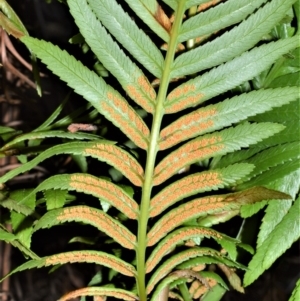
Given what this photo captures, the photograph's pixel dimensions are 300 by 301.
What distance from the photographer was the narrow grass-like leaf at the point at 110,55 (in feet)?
1.57

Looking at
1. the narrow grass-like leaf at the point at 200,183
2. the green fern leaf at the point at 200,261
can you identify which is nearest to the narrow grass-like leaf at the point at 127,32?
the narrow grass-like leaf at the point at 200,183

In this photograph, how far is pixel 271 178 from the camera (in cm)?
56

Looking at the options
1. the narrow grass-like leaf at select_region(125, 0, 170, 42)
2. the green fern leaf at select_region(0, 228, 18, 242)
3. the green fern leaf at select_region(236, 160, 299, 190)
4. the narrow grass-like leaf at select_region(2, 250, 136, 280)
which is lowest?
the narrow grass-like leaf at select_region(2, 250, 136, 280)

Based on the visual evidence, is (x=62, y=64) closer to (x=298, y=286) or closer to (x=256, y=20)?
(x=256, y=20)

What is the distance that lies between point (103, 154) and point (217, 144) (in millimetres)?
114

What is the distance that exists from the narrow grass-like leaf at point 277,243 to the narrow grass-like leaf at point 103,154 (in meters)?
0.16

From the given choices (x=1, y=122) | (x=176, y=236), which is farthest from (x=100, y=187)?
(x=1, y=122)

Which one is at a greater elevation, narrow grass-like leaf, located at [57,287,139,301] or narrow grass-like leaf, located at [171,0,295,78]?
narrow grass-like leaf, located at [171,0,295,78]

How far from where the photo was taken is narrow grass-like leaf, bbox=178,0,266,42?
490mm

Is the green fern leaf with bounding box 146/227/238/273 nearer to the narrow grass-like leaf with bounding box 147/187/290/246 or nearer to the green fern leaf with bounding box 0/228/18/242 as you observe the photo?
the narrow grass-like leaf with bounding box 147/187/290/246

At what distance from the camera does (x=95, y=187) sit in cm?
51

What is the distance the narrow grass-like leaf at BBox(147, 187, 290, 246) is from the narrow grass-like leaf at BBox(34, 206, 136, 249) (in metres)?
0.03

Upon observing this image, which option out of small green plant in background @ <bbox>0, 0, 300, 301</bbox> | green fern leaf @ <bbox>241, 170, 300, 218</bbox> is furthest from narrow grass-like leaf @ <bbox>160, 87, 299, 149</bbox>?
green fern leaf @ <bbox>241, 170, 300, 218</bbox>

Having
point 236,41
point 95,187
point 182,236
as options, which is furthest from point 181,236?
point 236,41
